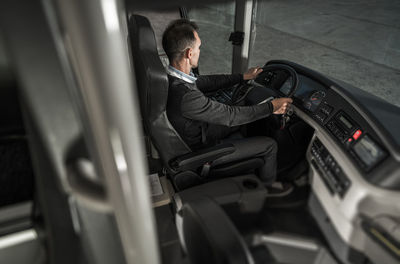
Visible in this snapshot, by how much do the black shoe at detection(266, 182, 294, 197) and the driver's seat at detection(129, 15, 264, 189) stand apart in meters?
0.20

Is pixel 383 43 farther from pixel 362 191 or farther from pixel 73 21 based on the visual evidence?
pixel 73 21

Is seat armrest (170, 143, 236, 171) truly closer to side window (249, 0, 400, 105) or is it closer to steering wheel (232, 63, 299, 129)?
steering wheel (232, 63, 299, 129)

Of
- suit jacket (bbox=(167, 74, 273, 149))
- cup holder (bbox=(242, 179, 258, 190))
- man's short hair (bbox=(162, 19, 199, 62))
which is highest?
man's short hair (bbox=(162, 19, 199, 62))

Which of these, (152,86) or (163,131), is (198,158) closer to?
(163,131)

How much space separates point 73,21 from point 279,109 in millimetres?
1510

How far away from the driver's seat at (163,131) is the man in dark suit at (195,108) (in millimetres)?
79

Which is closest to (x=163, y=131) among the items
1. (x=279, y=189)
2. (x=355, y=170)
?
(x=279, y=189)

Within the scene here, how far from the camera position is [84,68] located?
1.26ft

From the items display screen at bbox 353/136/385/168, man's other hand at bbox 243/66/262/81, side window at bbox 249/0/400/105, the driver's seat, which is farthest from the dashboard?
side window at bbox 249/0/400/105

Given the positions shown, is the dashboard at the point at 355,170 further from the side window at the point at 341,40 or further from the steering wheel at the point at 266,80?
the side window at the point at 341,40

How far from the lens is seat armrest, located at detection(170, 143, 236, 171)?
151cm

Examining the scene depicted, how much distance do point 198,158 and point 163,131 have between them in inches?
9.7

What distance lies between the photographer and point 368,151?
4.06ft

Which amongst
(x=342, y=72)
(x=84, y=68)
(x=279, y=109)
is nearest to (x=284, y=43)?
(x=342, y=72)
